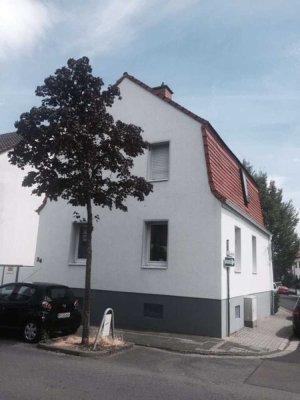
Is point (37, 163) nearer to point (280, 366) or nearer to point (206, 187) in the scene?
point (206, 187)

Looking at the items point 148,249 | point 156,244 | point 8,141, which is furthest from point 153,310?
point 8,141

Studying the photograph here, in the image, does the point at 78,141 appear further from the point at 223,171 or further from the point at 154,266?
the point at 223,171

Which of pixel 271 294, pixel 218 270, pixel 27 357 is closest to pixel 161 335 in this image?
pixel 218 270

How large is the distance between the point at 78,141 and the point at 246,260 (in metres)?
8.75

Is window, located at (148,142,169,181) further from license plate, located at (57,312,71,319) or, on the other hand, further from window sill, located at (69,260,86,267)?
license plate, located at (57,312,71,319)

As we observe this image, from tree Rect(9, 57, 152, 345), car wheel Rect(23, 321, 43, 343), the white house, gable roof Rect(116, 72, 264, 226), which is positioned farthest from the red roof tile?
the white house

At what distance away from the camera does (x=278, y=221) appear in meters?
34.7

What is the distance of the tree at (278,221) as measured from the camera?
112ft

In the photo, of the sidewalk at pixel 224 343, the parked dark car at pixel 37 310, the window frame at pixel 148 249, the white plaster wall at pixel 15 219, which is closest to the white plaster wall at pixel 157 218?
the window frame at pixel 148 249

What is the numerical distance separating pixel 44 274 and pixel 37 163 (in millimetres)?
6138

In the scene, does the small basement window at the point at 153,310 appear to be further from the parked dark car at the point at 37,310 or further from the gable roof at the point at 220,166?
the gable roof at the point at 220,166

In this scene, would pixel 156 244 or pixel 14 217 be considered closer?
pixel 156 244

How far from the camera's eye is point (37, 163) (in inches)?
398

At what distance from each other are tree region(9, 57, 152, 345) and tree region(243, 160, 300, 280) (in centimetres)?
2619
